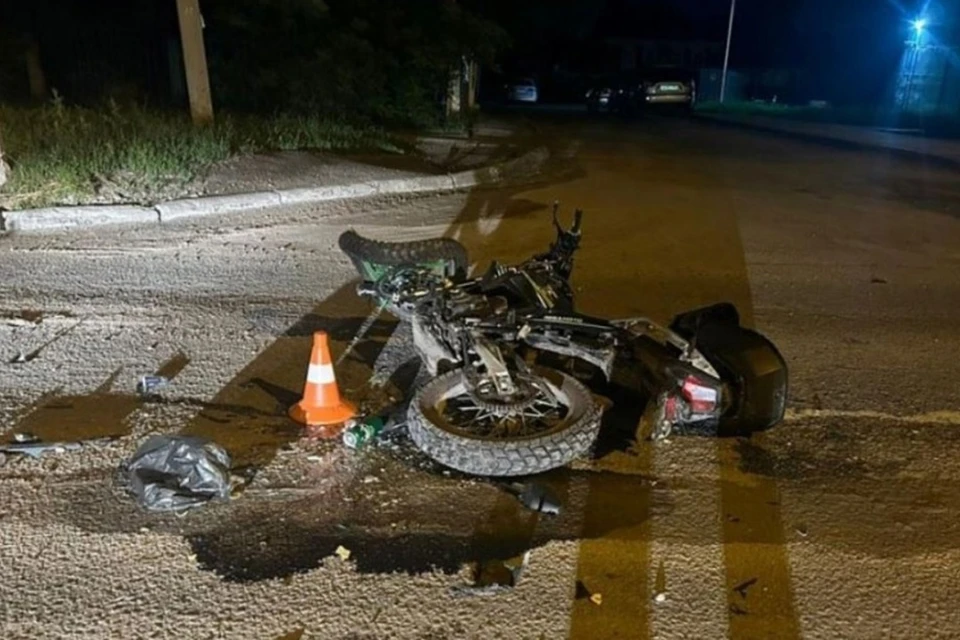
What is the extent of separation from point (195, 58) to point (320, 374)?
32.6 feet

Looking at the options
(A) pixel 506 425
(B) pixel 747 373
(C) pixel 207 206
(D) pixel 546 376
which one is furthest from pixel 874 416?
(C) pixel 207 206

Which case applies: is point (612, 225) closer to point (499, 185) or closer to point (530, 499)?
point (499, 185)

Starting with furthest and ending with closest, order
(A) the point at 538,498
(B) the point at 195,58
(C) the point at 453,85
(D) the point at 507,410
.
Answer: (C) the point at 453,85 < (B) the point at 195,58 < (D) the point at 507,410 < (A) the point at 538,498

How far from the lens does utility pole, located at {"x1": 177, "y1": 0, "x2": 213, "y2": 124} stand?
12305mm

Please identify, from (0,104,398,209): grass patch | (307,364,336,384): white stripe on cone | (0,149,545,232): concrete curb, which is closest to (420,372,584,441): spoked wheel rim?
(307,364,336,384): white stripe on cone

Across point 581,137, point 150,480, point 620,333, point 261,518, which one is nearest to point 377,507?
point 261,518

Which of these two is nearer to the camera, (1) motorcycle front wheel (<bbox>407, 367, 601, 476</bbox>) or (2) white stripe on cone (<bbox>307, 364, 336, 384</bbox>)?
(1) motorcycle front wheel (<bbox>407, 367, 601, 476</bbox>)

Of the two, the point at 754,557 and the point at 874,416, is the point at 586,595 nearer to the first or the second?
the point at 754,557

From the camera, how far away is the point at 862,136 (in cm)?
2048

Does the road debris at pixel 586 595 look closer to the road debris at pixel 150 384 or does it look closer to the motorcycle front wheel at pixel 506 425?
the motorcycle front wheel at pixel 506 425

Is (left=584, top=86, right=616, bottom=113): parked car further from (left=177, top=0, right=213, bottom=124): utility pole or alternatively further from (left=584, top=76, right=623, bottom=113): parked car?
(left=177, top=0, right=213, bottom=124): utility pole

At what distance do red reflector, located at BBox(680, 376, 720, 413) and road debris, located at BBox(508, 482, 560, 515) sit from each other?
82 centimetres

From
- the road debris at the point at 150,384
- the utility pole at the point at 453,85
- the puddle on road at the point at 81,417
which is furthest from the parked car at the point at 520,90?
the puddle on road at the point at 81,417

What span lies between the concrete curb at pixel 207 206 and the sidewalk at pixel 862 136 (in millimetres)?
10579
